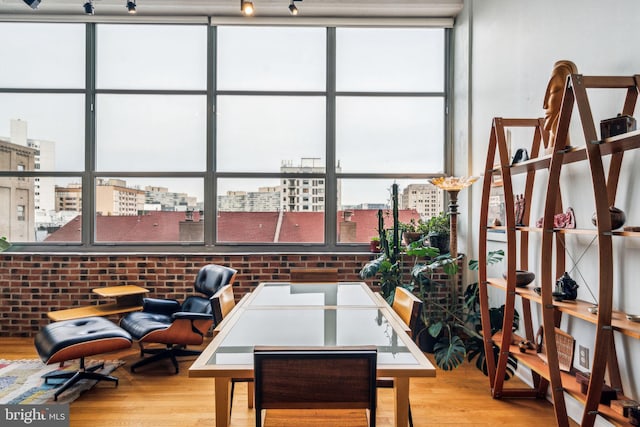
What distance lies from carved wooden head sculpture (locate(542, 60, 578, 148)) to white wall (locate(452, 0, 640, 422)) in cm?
23

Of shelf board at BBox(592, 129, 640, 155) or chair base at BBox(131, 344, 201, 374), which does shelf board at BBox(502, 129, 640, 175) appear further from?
chair base at BBox(131, 344, 201, 374)

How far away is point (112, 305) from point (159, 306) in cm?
70

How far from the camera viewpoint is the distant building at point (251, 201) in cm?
441

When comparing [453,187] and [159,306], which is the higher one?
[453,187]

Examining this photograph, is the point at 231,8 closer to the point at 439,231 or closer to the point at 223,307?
the point at 439,231

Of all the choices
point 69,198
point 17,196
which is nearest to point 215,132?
point 69,198

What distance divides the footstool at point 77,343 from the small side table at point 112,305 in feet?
1.80

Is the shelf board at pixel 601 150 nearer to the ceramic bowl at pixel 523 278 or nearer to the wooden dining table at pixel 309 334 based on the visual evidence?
the ceramic bowl at pixel 523 278

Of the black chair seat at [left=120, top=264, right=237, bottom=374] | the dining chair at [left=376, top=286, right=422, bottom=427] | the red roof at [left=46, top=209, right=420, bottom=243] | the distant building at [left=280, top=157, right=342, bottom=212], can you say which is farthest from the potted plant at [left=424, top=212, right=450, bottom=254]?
the black chair seat at [left=120, top=264, right=237, bottom=374]

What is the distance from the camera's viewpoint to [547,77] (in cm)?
276

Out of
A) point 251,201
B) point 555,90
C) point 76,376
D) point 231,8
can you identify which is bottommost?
point 76,376

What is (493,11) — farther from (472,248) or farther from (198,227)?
(198,227)

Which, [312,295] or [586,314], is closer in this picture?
[586,314]

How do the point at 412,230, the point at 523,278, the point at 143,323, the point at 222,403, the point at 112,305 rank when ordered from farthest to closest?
the point at 412,230 → the point at 112,305 → the point at 143,323 → the point at 523,278 → the point at 222,403
